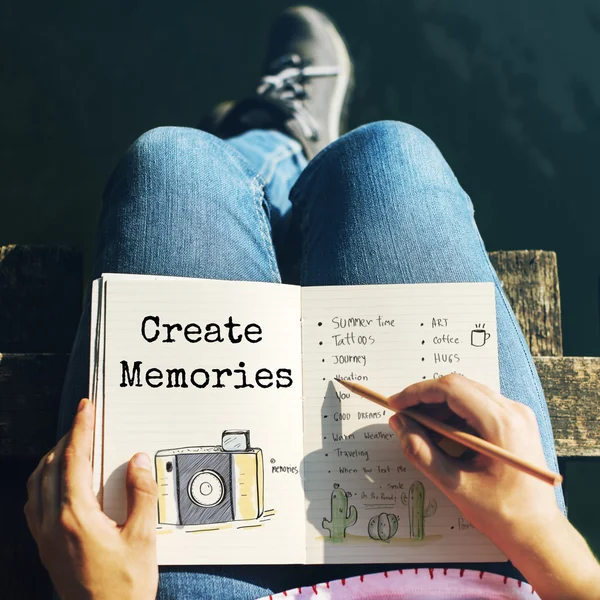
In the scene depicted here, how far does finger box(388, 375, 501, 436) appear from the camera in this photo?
2.00 feet

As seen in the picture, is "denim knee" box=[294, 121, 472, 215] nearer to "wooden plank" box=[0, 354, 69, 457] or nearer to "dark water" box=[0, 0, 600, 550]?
"wooden plank" box=[0, 354, 69, 457]

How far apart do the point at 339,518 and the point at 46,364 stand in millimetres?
430

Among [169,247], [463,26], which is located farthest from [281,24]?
[169,247]

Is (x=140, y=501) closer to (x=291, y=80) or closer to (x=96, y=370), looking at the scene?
(x=96, y=370)

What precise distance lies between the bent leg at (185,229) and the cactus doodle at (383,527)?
12 cm

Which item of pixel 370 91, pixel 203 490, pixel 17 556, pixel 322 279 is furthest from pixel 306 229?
pixel 370 91

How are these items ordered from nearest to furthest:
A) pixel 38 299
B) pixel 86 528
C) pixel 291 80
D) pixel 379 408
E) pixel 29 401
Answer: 1. pixel 86 528
2. pixel 379 408
3. pixel 29 401
4. pixel 38 299
5. pixel 291 80

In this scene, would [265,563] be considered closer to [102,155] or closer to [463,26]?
[102,155]

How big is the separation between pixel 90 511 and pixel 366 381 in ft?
1.04

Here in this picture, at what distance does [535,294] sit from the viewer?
922 millimetres

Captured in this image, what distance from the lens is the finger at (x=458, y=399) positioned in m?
0.61

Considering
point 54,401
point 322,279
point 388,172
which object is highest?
point 388,172

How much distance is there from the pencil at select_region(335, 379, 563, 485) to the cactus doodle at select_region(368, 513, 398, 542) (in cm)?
12

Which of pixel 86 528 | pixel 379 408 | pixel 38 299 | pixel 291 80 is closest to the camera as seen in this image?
pixel 86 528
